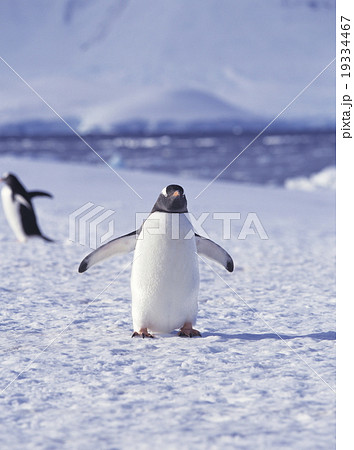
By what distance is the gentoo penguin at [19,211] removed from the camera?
5.65 metres

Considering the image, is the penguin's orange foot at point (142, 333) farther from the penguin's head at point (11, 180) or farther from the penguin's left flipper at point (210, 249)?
the penguin's head at point (11, 180)

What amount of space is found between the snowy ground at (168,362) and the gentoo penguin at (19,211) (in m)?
0.72

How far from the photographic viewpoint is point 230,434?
5.91 ft

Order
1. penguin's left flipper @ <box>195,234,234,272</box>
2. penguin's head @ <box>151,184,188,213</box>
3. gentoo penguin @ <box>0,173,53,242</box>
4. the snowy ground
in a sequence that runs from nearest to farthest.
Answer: the snowy ground
penguin's head @ <box>151,184,188,213</box>
penguin's left flipper @ <box>195,234,234,272</box>
gentoo penguin @ <box>0,173,53,242</box>

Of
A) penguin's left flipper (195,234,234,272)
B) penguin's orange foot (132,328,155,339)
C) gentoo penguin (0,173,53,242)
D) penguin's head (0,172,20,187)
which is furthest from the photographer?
penguin's head (0,172,20,187)

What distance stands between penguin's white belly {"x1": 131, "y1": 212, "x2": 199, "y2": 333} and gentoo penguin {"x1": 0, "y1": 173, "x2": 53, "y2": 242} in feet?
9.84

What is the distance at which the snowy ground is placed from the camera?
1.83 m

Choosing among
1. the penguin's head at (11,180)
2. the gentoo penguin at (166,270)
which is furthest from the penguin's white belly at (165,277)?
the penguin's head at (11,180)

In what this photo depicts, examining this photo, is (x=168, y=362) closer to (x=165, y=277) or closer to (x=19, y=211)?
(x=165, y=277)

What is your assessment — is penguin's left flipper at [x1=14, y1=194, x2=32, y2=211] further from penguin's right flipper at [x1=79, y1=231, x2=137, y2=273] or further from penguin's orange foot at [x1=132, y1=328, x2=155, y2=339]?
penguin's orange foot at [x1=132, y1=328, x2=155, y2=339]

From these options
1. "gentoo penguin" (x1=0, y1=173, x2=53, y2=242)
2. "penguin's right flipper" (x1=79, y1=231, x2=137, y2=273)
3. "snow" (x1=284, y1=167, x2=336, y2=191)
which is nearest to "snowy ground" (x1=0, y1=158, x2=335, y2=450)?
"penguin's right flipper" (x1=79, y1=231, x2=137, y2=273)
